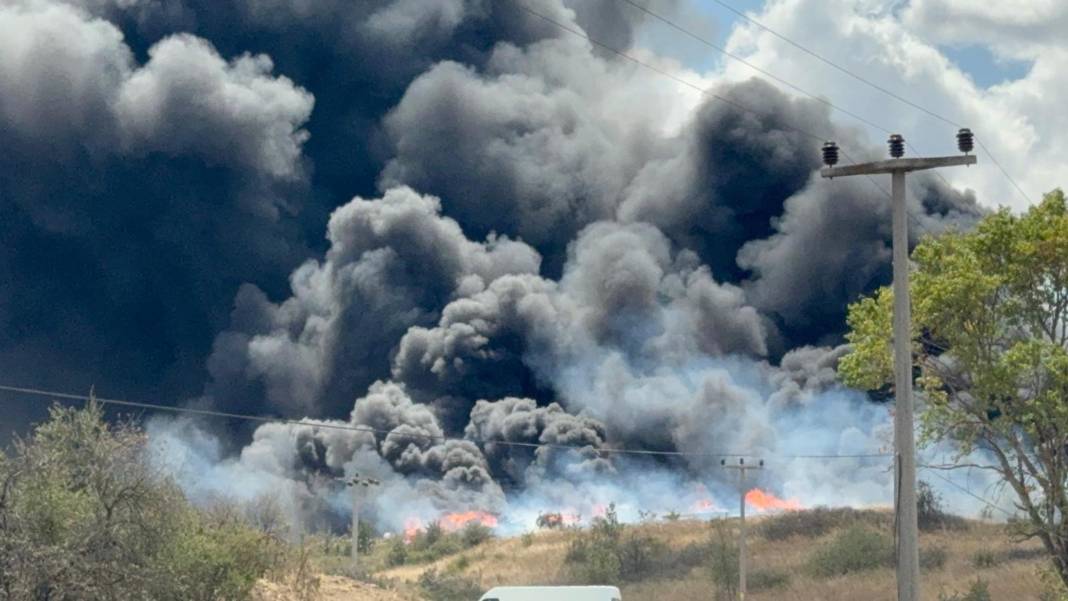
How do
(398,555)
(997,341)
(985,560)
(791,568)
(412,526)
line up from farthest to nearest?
(412,526)
(398,555)
(791,568)
(985,560)
(997,341)

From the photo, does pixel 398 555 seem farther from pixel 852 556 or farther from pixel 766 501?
pixel 766 501

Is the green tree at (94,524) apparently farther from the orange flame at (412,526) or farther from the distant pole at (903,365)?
the orange flame at (412,526)

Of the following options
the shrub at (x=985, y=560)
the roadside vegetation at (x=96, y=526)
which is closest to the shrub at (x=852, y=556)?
the shrub at (x=985, y=560)

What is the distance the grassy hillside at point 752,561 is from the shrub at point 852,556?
5 cm

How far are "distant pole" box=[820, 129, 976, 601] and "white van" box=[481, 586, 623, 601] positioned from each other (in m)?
10.9

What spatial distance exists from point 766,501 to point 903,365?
65070 millimetres

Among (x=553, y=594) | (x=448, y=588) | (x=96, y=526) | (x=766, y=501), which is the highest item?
(x=766, y=501)

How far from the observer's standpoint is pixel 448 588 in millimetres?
50969

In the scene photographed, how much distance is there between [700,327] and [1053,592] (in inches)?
3146

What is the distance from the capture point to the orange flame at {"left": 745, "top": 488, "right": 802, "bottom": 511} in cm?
9119

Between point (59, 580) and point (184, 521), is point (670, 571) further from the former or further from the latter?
point (59, 580)

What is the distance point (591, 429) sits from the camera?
4077 inches

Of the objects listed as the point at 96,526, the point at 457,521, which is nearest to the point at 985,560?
the point at 457,521

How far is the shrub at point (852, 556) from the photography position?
60531 mm
